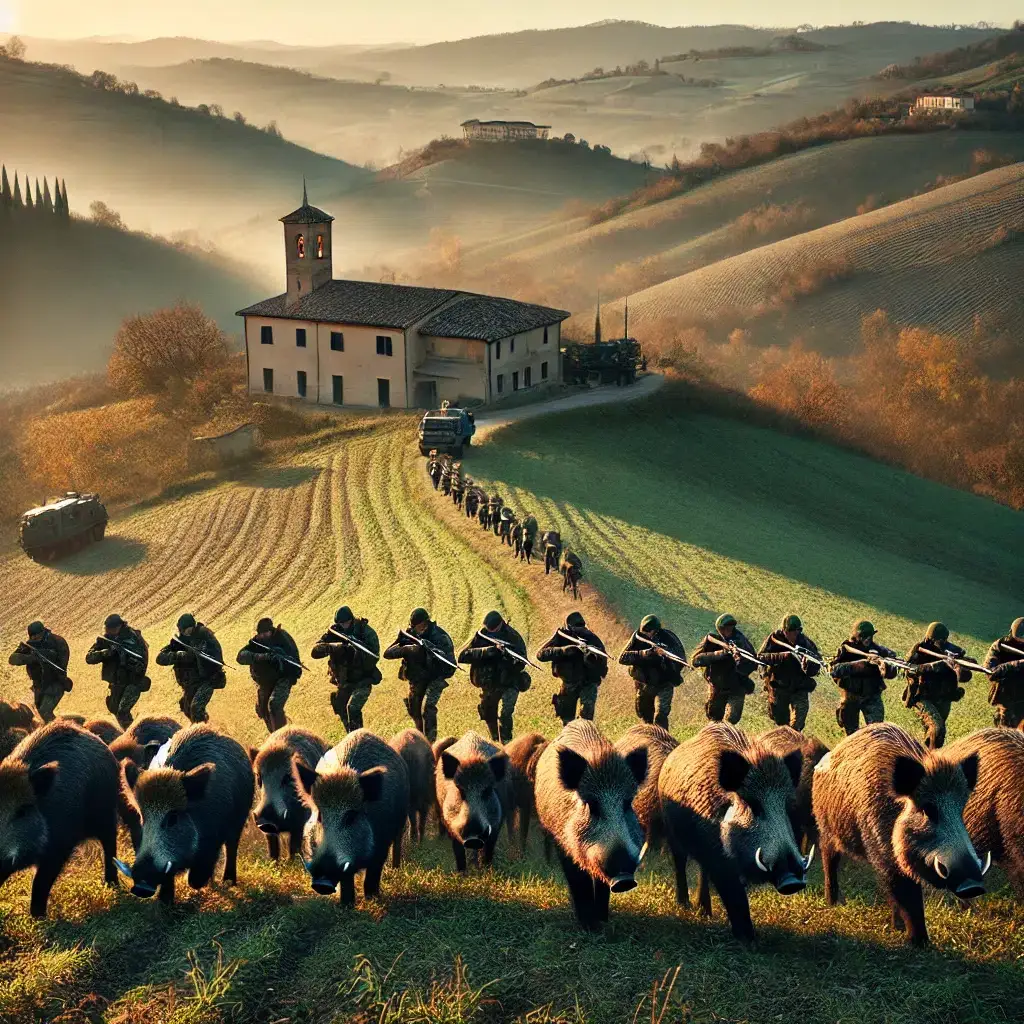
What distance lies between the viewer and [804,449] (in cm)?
6856

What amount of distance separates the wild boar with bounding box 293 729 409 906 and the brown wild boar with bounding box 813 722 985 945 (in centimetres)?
557

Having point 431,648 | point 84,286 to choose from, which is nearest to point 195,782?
point 431,648

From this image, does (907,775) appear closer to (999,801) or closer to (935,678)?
(999,801)

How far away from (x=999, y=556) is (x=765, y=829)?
4656 centimetres

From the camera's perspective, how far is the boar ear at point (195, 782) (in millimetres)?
16375

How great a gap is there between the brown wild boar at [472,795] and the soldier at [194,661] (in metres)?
7.43

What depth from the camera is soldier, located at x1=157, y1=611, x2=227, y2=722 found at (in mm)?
23938

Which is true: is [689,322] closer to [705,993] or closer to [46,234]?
[46,234]

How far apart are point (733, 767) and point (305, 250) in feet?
212

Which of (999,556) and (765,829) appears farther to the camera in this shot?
(999,556)

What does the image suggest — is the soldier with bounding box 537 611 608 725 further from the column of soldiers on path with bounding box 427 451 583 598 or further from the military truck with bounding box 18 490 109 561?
the military truck with bounding box 18 490 109 561

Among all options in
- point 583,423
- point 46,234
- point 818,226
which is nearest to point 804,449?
point 583,423

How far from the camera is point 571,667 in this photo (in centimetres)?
2292

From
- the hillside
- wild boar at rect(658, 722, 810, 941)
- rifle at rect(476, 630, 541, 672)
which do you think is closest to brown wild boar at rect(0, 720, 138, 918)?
rifle at rect(476, 630, 541, 672)
